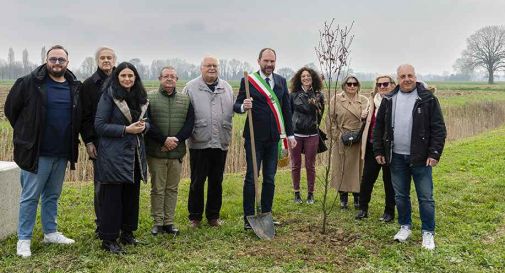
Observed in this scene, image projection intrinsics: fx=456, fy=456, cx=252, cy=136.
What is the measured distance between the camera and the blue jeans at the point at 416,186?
5.19 metres

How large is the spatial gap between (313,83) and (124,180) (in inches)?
143

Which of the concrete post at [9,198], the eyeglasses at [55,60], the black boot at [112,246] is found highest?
the eyeglasses at [55,60]

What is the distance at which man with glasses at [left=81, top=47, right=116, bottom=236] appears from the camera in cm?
504

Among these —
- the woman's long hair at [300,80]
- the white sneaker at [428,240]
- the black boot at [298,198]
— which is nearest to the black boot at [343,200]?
the black boot at [298,198]

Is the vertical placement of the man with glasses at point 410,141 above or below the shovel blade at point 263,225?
above

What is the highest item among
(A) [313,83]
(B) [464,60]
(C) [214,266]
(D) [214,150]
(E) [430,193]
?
(B) [464,60]

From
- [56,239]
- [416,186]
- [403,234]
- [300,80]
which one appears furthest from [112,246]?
[300,80]

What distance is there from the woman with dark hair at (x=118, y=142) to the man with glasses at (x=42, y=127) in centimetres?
44

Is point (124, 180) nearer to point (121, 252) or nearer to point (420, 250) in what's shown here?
point (121, 252)

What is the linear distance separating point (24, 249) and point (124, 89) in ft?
6.53

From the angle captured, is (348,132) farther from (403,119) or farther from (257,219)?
(257,219)

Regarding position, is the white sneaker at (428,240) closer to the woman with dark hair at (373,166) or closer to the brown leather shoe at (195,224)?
the woman with dark hair at (373,166)

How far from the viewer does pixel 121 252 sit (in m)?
4.88

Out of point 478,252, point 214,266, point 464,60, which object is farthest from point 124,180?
point 464,60
